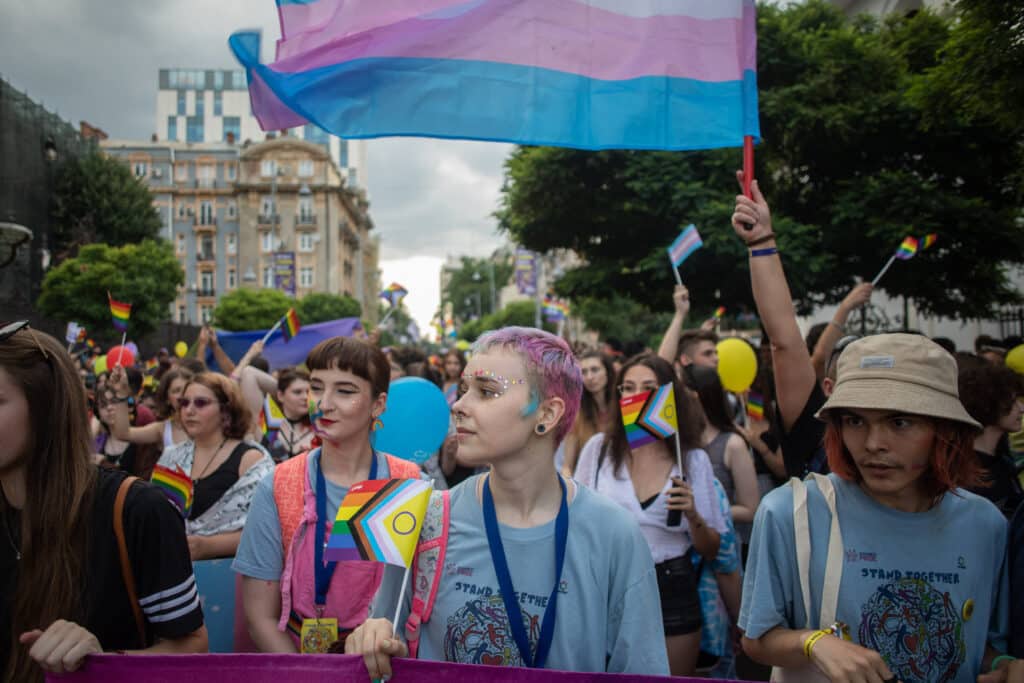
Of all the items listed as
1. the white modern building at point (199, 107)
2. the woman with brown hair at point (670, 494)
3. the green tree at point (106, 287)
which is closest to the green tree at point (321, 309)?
the green tree at point (106, 287)

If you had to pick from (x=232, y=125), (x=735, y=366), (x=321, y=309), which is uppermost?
(x=232, y=125)

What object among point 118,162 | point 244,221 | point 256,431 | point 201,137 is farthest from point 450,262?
point 256,431

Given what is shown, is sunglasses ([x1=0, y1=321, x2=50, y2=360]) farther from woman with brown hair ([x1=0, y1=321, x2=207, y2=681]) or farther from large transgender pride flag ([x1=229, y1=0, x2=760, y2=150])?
large transgender pride flag ([x1=229, y1=0, x2=760, y2=150])

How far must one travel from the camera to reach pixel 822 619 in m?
2.07

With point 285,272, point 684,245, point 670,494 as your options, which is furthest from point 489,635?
point 285,272

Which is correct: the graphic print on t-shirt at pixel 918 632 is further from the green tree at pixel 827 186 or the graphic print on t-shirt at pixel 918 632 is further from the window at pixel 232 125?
the window at pixel 232 125

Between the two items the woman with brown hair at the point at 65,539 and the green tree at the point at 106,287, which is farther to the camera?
the green tree at the point at 106,287

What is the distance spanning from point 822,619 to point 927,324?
2398 cm

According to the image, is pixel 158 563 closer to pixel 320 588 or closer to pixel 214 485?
pixel 320 588

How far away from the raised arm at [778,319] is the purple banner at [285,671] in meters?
1.07

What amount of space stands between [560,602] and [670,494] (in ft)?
5.22

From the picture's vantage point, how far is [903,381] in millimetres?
2088

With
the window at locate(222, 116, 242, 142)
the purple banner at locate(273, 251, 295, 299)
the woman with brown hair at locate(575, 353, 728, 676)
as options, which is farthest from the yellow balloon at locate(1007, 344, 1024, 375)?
the window at locate(222, 116, 242, 142)

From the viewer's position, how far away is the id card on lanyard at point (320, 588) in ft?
8.87
